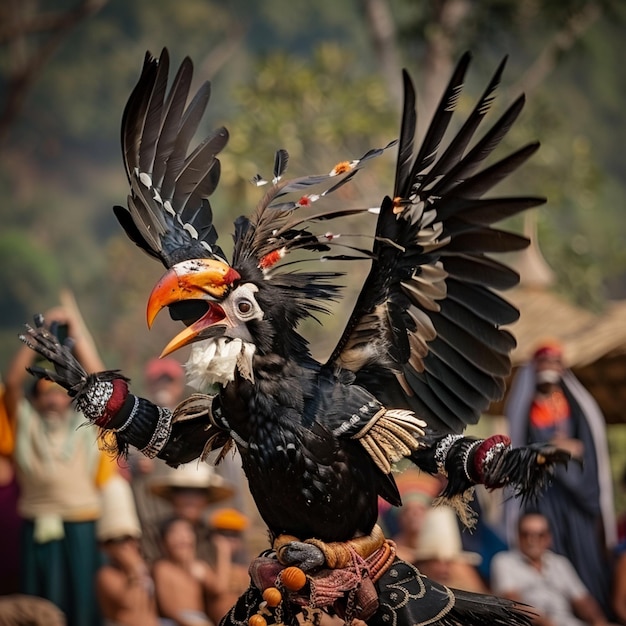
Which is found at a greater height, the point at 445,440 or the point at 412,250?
the point at 412,250

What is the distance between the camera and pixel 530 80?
9.76 meters

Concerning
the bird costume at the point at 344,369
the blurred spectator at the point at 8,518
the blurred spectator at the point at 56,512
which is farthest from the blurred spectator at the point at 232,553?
the bird costume at the point at 344,369

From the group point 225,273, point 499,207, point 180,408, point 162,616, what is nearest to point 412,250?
point 499,207

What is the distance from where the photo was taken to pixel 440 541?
197 inches

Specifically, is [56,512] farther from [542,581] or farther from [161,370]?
[542,581]

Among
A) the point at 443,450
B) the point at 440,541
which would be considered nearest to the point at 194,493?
the point at 440,541

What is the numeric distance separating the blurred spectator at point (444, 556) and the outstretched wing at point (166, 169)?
8.81 ft

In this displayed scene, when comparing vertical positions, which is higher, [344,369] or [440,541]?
[344,369]

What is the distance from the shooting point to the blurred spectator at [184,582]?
192 inches

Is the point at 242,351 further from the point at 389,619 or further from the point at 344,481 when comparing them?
the point at 389,619

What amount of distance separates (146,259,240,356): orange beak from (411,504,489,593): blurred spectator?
9.35 feet

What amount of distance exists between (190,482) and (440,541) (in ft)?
3.85

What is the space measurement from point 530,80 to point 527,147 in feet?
25.6

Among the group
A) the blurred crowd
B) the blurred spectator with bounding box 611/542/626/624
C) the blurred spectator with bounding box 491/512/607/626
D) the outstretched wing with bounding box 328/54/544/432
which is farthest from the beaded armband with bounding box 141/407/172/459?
the blurred spectator with bounding box 611/542/626/624
